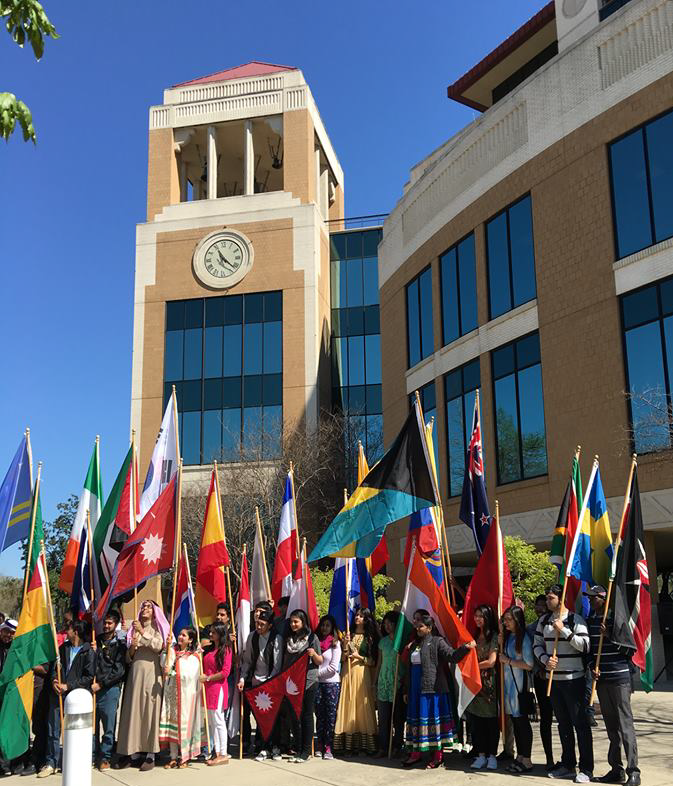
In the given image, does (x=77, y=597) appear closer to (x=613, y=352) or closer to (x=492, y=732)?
(x=492, y=732)

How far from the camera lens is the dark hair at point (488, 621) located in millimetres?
9805

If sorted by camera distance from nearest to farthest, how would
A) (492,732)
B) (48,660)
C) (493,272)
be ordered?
(492,732), (48,660), (493,272)

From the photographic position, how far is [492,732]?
376 inches

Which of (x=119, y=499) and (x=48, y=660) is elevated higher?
(x=119, y=499)

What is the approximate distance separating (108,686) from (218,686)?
4.16ft

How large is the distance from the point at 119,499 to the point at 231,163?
39313mm

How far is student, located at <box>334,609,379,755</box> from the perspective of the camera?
1044 centimetres

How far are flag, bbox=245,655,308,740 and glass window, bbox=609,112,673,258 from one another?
42.7 feet

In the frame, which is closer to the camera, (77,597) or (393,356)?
(77,597)

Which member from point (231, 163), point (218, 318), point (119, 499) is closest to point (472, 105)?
point (218, 318)

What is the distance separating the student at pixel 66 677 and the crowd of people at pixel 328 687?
0.01 meters

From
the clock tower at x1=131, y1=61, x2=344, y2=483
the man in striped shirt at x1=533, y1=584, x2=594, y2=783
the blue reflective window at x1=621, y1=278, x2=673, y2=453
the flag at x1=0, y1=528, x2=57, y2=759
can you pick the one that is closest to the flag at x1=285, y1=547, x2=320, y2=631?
the flag at x1=0, y1=528, x2=57, y2=759

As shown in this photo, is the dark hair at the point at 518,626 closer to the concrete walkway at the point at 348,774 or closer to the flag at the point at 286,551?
the concrete walkway at the point at 348,774

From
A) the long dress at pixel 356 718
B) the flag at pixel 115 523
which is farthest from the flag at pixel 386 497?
the flag at pixel 115 523
